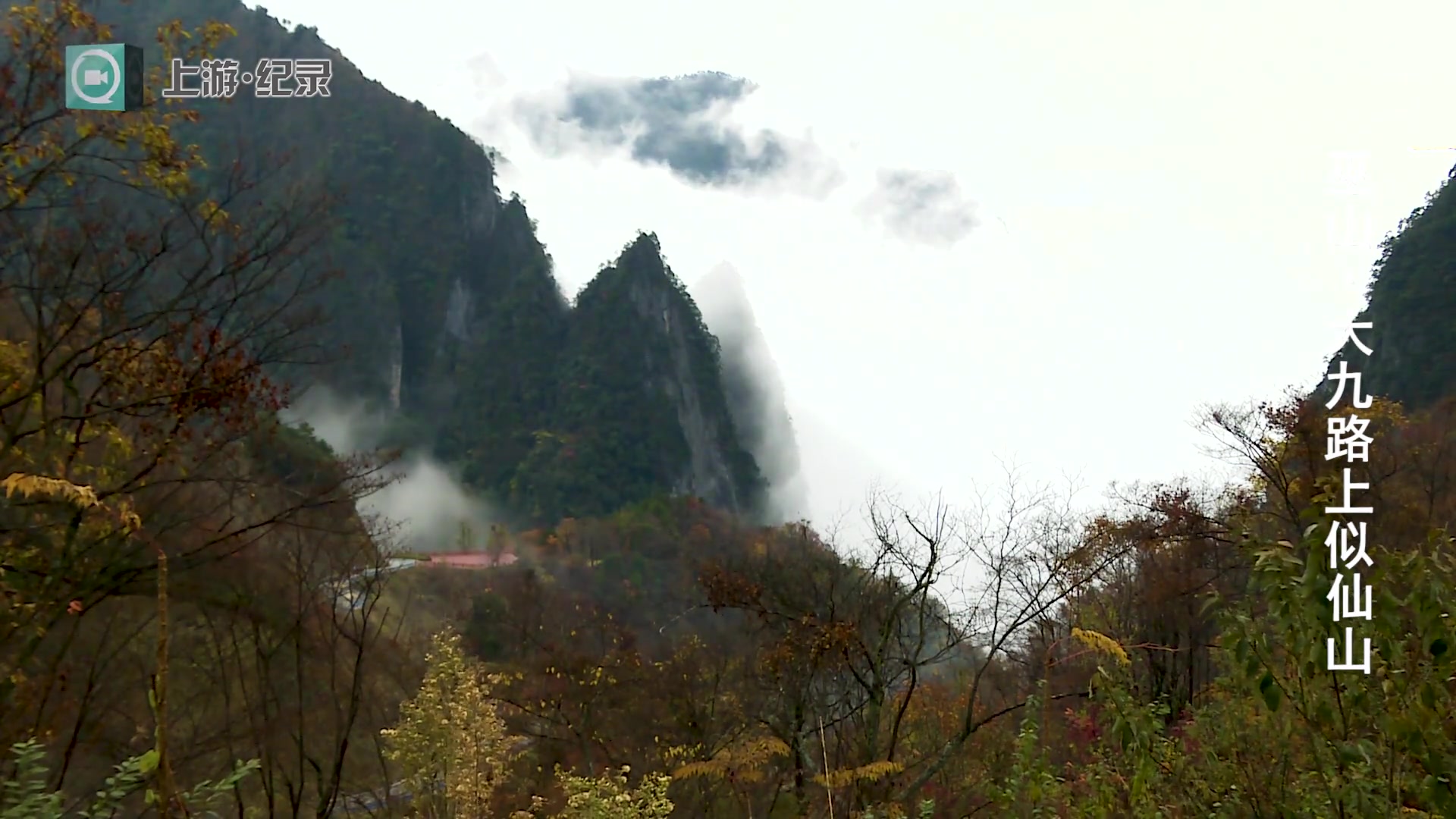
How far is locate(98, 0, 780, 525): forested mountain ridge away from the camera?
6656cm

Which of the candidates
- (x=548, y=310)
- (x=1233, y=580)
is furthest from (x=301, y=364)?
(x=548, y=310)

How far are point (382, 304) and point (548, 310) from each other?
1286cm

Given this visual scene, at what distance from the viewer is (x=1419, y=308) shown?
27.5 m

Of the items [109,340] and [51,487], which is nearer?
[51,487]

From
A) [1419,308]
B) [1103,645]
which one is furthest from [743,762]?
[1419,308]

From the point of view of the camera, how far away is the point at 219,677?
10.6m

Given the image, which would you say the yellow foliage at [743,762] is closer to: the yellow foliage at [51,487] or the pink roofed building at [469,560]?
the yellow foliage at [51,487]

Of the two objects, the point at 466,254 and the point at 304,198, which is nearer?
the point at 304,198

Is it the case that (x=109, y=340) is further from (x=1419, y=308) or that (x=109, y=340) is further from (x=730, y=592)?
(x=1419, y=308)

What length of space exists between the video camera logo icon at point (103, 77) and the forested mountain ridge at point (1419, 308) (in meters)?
26.5

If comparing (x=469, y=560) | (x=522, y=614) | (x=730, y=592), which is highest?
(x=730, y=592)

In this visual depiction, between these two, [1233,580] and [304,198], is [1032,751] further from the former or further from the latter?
[1233,580]

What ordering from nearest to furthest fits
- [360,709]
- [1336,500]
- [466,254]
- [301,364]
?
[1336,500], [301,364], [360,709], [466,254]

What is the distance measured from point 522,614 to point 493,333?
5359cm
